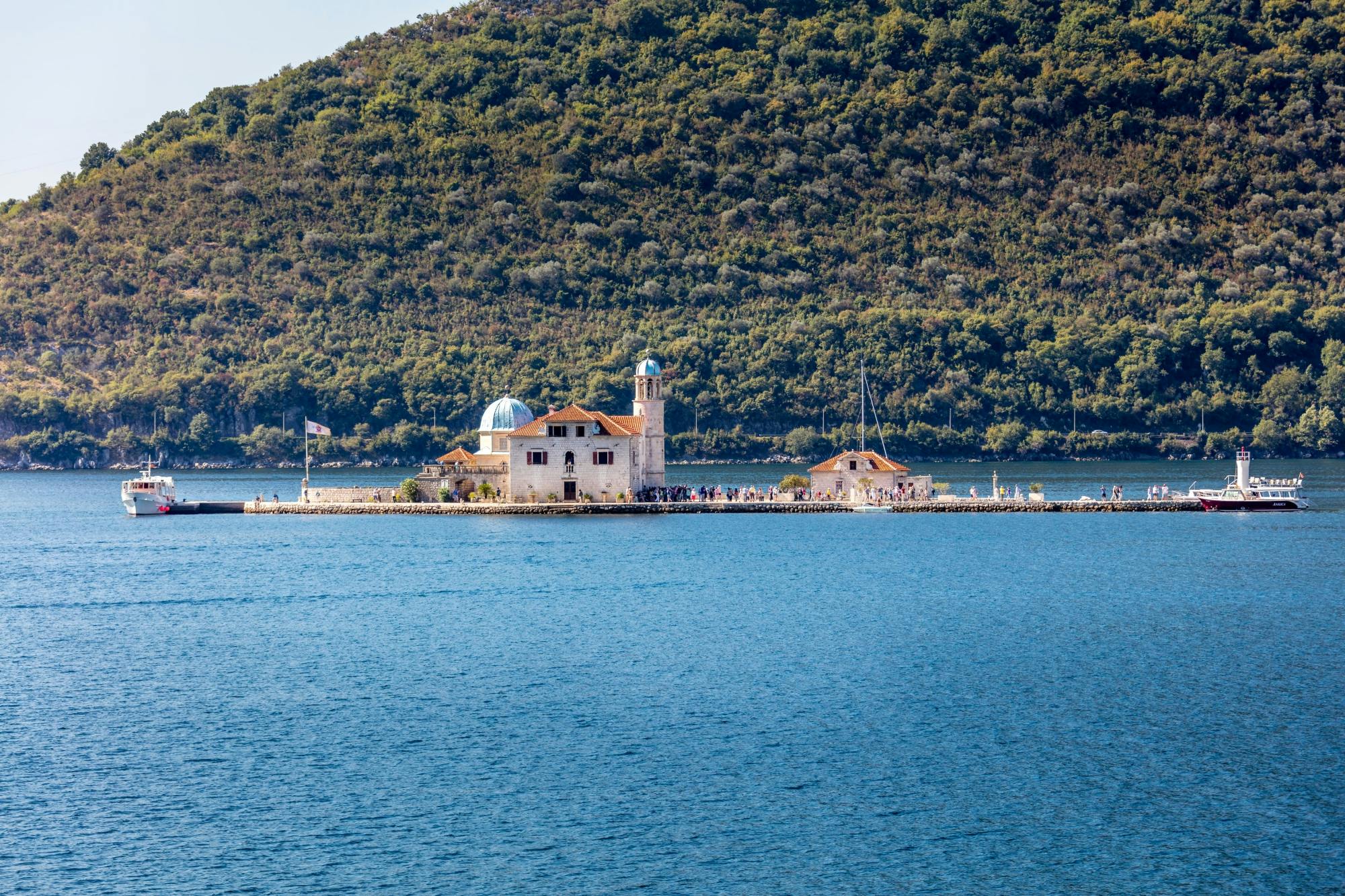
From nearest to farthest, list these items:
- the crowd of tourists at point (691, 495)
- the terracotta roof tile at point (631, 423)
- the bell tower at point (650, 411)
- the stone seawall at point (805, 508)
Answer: the stone seawall at point (805, 508) < the terracotta roof tile at point (631, 423) < the bell tower at point (650, 411) < the crowd of tourists at point (691, 495)

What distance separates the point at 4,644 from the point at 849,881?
37107mm

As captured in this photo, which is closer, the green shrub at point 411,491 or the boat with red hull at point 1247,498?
the boat with red hull at point 1247,498

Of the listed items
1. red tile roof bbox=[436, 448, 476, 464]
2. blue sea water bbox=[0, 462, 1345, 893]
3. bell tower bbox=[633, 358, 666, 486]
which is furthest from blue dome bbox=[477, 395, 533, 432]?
blue sea water bbox=[0, 462, 1345, 893]

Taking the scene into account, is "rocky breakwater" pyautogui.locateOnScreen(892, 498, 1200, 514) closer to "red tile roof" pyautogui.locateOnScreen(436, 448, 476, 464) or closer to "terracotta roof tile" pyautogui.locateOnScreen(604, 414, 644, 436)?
"terracotta roof tile" pyautogui.locateOnScreen(604, 414, 644, 436)

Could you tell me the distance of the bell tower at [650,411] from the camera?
11312 cm

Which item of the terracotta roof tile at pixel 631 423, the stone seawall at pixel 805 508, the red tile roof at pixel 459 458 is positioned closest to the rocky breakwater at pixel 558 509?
the stone seawall at pixel 805 508

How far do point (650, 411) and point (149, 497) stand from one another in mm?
37748

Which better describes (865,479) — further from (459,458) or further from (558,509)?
(459,458)

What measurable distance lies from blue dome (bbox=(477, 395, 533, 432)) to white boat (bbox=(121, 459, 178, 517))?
2433 cm

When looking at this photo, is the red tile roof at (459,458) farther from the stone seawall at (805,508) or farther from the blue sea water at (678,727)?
the blue sea water at (678,727)

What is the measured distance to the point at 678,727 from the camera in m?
44.4

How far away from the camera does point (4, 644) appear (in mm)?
59031

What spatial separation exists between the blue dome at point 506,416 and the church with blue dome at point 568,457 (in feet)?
0.21

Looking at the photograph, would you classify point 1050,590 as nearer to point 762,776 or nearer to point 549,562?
point 549,562
